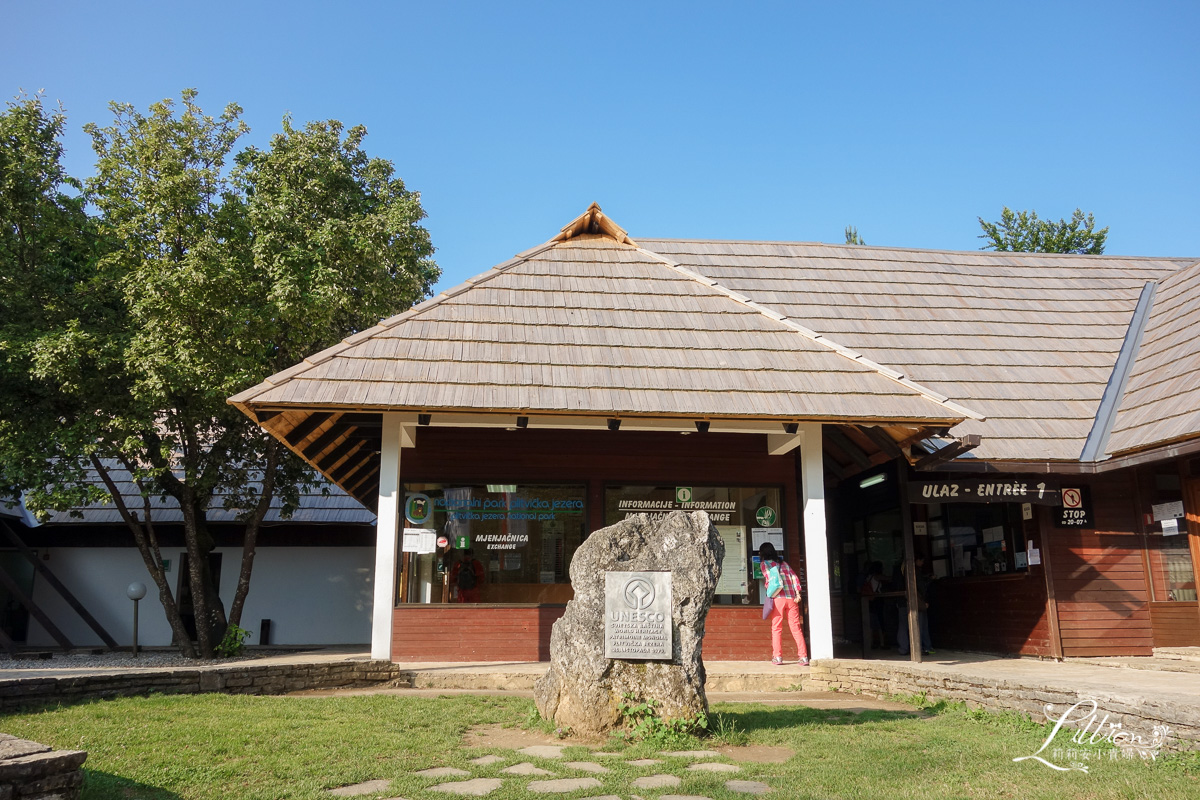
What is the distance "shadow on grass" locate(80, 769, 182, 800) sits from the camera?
4910 mm

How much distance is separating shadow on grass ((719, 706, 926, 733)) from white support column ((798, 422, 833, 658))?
2226 mm

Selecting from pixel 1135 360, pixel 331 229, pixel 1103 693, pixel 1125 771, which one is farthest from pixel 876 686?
pixel 331 229

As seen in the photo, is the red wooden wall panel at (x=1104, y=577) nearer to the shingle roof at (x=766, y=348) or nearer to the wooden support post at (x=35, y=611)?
the shingle roof at (x=766, y=348)

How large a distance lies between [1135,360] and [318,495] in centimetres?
1602

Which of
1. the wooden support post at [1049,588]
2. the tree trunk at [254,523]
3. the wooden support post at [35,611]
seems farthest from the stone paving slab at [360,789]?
the wooden support post at [35,611]

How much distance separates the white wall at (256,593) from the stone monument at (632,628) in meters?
13.3

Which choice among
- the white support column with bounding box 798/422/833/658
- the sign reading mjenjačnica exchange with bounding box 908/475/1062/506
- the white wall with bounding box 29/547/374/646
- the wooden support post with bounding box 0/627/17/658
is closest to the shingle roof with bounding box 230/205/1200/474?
the sign reading mjenjačnica exchange with bounding box 908/475/1062/506

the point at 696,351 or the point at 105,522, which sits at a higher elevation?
the point at 696,351

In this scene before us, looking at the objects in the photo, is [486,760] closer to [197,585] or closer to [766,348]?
[766,348]

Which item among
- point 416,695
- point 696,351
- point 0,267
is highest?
point 0,267

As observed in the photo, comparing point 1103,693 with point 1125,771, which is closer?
point 1125,771

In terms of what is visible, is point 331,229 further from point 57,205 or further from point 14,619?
point 14,619

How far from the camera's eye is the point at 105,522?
18.9m

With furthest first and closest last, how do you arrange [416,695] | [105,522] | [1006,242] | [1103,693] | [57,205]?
1. [1006,242]
2. [105,522]
3. [57,205]
4. [416,695]
5. [1103,693]
